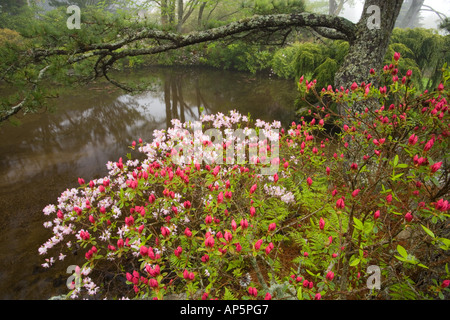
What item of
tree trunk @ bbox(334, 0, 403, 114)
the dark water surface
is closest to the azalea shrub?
the dark water surface

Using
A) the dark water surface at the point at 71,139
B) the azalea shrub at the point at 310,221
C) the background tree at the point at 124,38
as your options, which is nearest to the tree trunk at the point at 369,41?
the background tree at the point at 124,38

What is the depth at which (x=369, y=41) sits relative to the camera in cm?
373

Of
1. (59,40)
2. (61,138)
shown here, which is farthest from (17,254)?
(61,138)

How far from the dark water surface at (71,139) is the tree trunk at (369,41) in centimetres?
462

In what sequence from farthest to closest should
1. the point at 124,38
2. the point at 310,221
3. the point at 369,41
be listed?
the point at 124,38 → the point at 369,41 → the point at 310,221

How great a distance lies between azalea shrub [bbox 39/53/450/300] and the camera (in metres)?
1.58

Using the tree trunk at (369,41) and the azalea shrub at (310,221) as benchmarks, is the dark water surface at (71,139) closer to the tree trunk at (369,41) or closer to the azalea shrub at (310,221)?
the azalea shrub at (310,221)

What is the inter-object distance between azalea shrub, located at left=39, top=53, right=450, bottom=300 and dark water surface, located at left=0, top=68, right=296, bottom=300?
38cm

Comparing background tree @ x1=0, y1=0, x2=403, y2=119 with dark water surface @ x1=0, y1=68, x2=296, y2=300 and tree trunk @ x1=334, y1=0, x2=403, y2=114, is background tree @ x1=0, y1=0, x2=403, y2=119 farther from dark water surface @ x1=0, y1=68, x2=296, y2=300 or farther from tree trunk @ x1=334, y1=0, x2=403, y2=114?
dark water surface @ x1=0, y1=68, x2=296, y2=300

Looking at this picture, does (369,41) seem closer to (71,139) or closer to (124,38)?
(124,38)

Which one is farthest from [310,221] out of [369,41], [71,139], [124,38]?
[71,139]

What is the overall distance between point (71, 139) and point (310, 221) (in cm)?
754

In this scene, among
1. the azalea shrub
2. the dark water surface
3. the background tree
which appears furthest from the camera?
the background tree

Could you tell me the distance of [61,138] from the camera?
23.4ft
